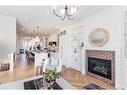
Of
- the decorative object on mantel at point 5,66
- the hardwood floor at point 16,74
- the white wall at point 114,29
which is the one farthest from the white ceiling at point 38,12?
the hardwood floor at point 16,74

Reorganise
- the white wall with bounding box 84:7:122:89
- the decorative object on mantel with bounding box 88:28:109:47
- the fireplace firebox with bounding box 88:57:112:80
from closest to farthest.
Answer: the white wall with bounding box 84:7:122:89 < the fireplace firebox with bounding box 88:57:112:80 < the decorative object on mantel with bounding box 88:28:109:47

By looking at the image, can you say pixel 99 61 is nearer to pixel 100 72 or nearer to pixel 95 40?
pixel 100 72

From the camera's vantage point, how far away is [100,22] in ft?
13.9

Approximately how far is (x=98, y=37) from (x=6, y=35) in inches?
157

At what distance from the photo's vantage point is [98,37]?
169 inches

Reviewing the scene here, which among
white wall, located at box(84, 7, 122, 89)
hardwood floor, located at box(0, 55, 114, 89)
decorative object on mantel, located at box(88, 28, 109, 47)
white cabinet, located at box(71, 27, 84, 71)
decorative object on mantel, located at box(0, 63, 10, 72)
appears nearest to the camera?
white wall, located at box(84, 7, 122, 89)

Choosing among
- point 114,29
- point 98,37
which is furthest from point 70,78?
point 114,29

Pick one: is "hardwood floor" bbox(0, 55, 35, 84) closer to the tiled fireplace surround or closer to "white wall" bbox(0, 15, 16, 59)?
"white wall" bbox(0, 15, 16, 59)

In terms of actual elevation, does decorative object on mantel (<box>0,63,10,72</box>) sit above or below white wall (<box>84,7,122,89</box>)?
below

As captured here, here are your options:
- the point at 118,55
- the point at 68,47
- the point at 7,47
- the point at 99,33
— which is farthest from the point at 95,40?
the point at 7,47

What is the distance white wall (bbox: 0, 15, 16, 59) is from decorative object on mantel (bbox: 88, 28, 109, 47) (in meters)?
3.54

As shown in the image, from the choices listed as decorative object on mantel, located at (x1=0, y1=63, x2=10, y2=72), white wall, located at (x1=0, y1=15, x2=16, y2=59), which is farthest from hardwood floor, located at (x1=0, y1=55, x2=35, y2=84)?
white wall, located at (x1=0, y1=15, x2=16, y2=59)

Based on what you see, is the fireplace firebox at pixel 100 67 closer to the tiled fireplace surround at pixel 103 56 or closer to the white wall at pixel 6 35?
the tiled fireplace surround at pixel 103 56

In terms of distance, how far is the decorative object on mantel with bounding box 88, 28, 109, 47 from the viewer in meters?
3.99
